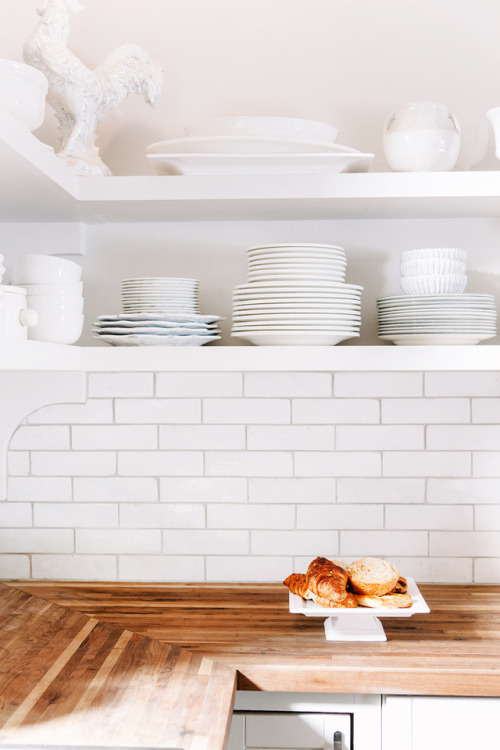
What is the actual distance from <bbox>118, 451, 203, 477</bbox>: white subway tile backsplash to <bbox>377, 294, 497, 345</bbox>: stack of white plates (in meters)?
0.59

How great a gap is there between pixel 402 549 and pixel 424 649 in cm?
44

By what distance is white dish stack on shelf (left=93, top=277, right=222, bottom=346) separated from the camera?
5.27ft

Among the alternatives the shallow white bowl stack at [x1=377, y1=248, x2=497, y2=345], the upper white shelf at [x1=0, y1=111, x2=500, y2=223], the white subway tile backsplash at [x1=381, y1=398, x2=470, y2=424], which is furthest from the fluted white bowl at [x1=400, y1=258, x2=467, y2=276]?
the white subway tile backsplash at [x1=381, y1=398, x2=470, y2=424]

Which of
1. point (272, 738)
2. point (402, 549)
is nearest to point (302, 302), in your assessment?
point (402, 549)

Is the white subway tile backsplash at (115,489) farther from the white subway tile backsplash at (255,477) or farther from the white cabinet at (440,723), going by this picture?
the white cabinet at (440,723)

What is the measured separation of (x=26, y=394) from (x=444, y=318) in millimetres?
1000

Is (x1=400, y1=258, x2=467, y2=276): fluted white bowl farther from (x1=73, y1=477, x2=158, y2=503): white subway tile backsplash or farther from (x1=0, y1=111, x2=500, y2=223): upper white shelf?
(x1=73, y1=477, x2=158, y2=503): white subway tile backsplash

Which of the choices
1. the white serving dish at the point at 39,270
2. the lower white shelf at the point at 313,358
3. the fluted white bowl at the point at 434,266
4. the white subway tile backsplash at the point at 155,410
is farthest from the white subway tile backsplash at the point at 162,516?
the fluted white bowl at the point at 434,266

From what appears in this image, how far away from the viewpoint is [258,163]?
1580 mm

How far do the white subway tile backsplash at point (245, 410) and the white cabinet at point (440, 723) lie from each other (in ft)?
2.34

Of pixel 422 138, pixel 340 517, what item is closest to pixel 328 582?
pixel 340 517

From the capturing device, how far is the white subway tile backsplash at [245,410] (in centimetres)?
186

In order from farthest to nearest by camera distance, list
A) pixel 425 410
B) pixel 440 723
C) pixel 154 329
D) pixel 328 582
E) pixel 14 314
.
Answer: pixel 425 410
pixel 154 329
pixel 328 582
pixel 440 723
pixel 14 314

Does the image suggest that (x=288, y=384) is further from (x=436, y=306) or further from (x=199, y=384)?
(x=436, y=306)
